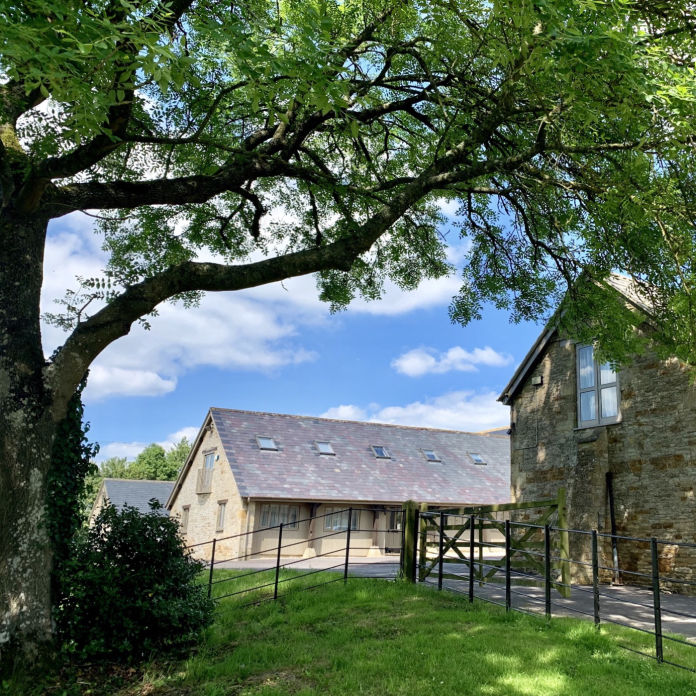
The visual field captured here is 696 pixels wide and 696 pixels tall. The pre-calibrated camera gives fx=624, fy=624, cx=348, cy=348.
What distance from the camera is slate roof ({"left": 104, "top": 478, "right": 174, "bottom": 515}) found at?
1518 inches

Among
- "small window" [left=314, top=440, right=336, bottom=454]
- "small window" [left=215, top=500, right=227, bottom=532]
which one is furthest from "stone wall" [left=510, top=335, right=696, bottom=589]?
"small window" [left=215, top=500, right=227, bottom=532]

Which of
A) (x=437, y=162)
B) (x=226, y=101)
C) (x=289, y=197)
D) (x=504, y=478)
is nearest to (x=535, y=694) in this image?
(x=437, y=162)

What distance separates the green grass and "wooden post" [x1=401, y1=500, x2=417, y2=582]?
5.55 ft

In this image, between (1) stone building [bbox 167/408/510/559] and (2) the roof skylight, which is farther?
(2) the roof skylight

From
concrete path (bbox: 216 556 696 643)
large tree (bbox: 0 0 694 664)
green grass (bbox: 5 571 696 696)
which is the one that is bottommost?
green grass (bbox: 5 571 696 696)

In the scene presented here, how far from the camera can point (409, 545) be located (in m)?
11.5

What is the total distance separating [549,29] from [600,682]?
6049mm

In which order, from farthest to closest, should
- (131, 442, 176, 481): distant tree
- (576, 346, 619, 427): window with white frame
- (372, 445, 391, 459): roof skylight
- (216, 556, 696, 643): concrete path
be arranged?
(131, 442, 176, 481): distant tree
(372, 445, 391, 459): roof skylight
(576, 346, 619, 427): window with white frame
(216, 556, 696, 643): concrete path

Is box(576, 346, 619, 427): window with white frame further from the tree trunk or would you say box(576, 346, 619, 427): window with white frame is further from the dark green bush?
the tree trunk

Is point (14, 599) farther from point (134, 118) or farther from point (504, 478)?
point (504, 478)

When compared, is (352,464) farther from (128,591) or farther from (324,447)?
(128,591)

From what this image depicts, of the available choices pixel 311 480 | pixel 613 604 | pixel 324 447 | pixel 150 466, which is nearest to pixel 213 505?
pixel 311 480

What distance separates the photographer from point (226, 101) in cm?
1117

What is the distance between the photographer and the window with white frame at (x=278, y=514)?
26.1m
